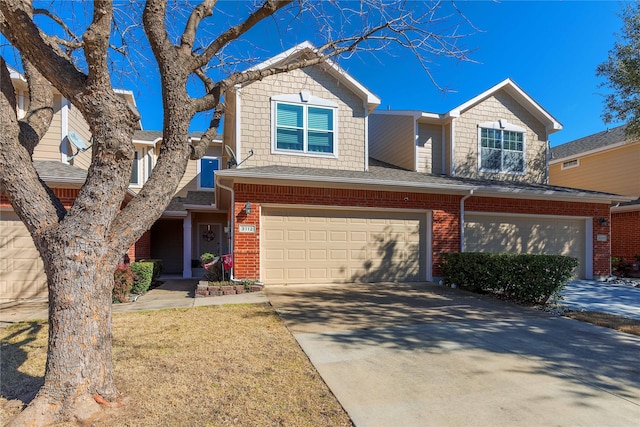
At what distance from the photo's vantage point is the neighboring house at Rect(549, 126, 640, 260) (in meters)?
14.1

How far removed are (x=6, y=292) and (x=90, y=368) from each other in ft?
26.1

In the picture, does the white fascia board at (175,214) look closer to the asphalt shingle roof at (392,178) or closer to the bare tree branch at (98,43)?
the asphalt shingle roof at (392,178)

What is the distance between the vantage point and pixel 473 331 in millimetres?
5520

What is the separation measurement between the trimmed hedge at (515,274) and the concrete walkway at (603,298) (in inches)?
30.8

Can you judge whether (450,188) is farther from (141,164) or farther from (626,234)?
(141,164)

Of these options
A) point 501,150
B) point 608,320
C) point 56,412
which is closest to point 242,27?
point 56,412

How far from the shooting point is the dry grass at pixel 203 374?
3.03m

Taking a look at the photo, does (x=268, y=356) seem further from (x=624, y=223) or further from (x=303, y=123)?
(x=624, y=223)

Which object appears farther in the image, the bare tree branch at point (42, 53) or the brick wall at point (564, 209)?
the brick wall at point (564, 209)

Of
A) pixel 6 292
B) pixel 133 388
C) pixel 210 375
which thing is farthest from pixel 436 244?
pixel 6 292

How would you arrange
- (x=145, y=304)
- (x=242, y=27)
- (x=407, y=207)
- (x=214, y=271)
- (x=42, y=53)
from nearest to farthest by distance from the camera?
(x=42, y=53) → (x=242, y=27) → (x=145, y=304) → (x=214, y=271) → (x=407, y=207)

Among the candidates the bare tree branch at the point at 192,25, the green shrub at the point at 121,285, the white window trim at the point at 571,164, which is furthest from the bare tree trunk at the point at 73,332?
the white window trim at the point at 571,164

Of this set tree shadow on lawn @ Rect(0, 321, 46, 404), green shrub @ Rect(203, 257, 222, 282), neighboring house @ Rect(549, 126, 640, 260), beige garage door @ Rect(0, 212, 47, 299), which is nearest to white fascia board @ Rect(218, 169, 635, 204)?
green shrub @ Rect(203, 257, 222, 282)

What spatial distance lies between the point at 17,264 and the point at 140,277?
287cm
